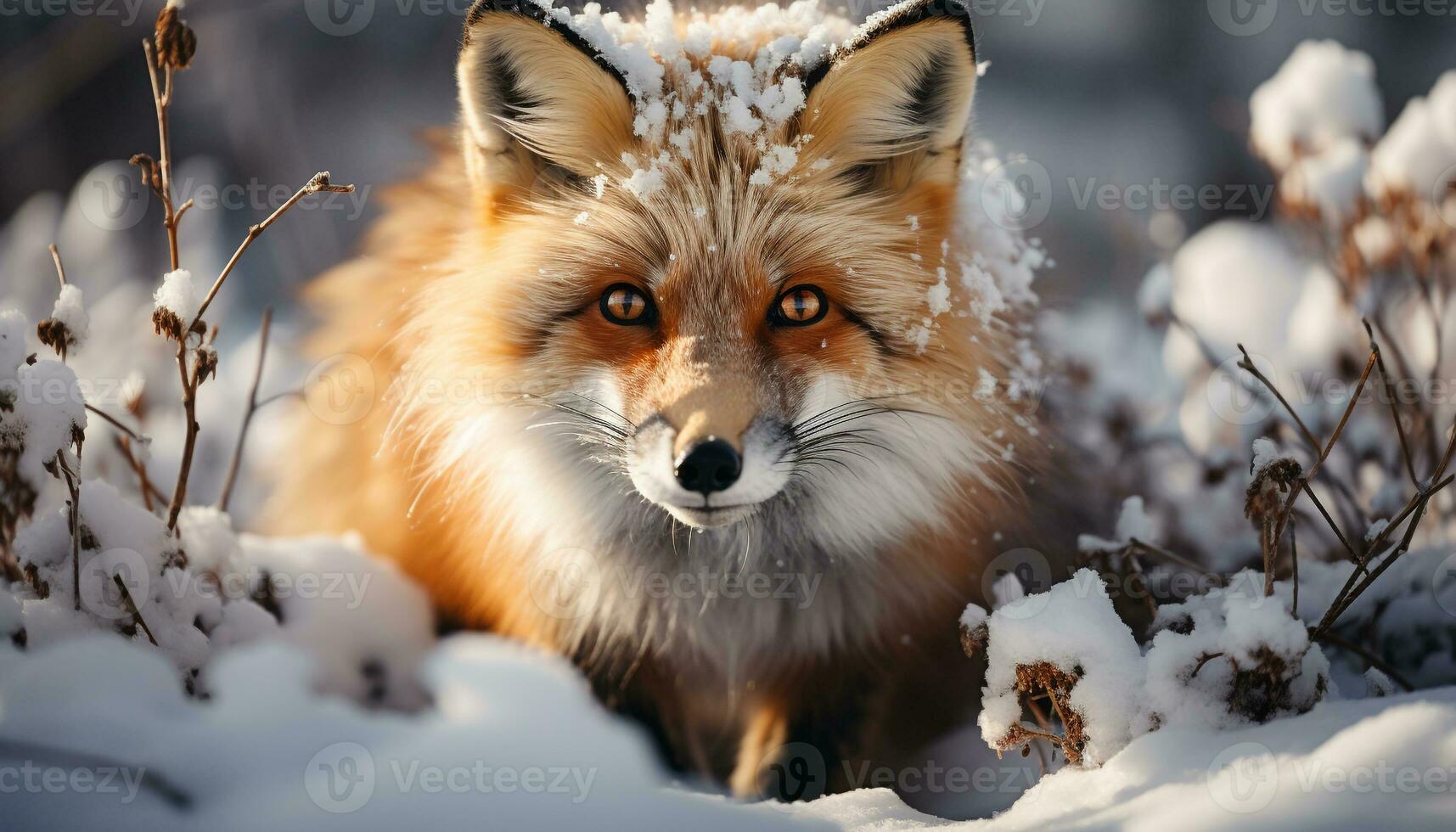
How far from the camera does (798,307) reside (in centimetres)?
163

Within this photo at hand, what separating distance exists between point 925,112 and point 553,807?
1388 mm

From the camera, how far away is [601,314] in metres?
1.64

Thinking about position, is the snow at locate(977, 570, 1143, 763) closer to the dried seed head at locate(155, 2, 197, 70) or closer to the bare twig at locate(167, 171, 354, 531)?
the bare twig at locate(167, 171, 354, 531)

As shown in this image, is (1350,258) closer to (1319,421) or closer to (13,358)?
(1319,421)

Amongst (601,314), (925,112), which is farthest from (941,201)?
(601,314)
